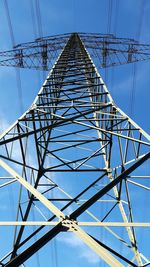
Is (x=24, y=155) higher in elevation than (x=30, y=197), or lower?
higher

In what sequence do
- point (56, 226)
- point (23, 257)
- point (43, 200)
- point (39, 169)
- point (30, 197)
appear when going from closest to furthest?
point (23, 257) < point (56, 226) < point (43, 200) < point (30, 197) < point (39, 169)

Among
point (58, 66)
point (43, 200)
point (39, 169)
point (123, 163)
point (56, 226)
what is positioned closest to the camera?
point (56, 226)

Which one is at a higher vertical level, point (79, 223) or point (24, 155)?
point (24, 155)

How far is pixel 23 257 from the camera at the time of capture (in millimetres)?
5191

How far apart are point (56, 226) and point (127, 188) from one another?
4579mm

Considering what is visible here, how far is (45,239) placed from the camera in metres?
5.44

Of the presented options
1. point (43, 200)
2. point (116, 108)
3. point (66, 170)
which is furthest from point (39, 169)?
point (43, 200)

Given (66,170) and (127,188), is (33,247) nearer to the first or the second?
(127,188)

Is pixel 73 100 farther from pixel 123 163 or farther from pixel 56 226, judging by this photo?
pixel 56 226

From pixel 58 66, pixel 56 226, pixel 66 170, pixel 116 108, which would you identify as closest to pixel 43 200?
pixel 56 226

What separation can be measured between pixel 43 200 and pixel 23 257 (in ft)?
3.59

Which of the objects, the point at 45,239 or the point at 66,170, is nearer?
the point at 45,239

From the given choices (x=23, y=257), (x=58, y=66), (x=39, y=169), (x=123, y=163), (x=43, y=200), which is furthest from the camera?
(x=58, y=66)

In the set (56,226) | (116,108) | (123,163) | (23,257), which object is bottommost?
(23,257)
